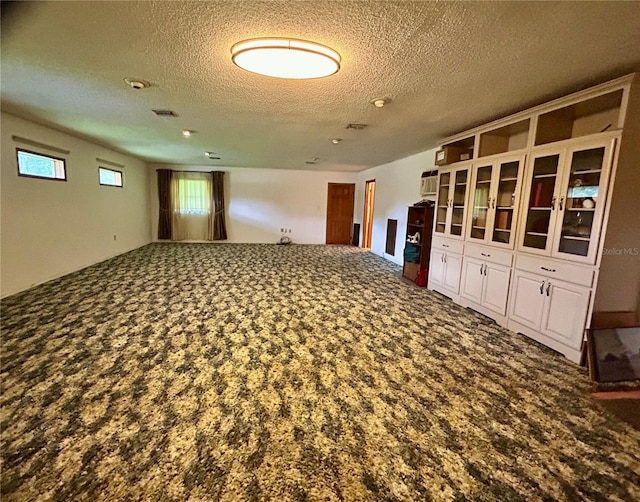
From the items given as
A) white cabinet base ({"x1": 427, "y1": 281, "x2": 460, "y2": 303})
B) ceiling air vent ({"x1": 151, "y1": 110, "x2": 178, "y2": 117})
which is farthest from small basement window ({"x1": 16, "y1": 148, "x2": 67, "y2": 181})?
white cabinet base ({"x1": 427, "y1": 281, "x2": 460, "y2": 303})

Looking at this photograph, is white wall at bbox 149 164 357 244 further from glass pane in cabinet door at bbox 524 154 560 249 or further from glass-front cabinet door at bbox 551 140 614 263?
glass-front cabinet door at bbox 551 140 614 263

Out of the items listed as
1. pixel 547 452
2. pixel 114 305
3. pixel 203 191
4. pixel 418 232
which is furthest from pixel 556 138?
pixel 203 191

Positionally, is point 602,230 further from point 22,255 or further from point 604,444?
point 22,255

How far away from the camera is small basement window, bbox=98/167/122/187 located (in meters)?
6.28

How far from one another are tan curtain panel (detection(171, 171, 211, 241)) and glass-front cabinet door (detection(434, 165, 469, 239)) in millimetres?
6722

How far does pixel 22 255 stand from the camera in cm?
421

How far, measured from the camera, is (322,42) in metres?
2.03

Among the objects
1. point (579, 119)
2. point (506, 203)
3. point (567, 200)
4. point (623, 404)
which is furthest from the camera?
point (506, 203)

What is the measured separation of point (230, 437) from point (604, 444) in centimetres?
217

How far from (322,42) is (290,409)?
244 cm

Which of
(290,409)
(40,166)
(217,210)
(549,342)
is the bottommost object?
(290,409)

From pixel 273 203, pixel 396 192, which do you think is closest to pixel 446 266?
pixel 396 192

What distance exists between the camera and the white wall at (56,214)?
3.99 meters

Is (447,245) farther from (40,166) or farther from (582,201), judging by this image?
(40,166)
